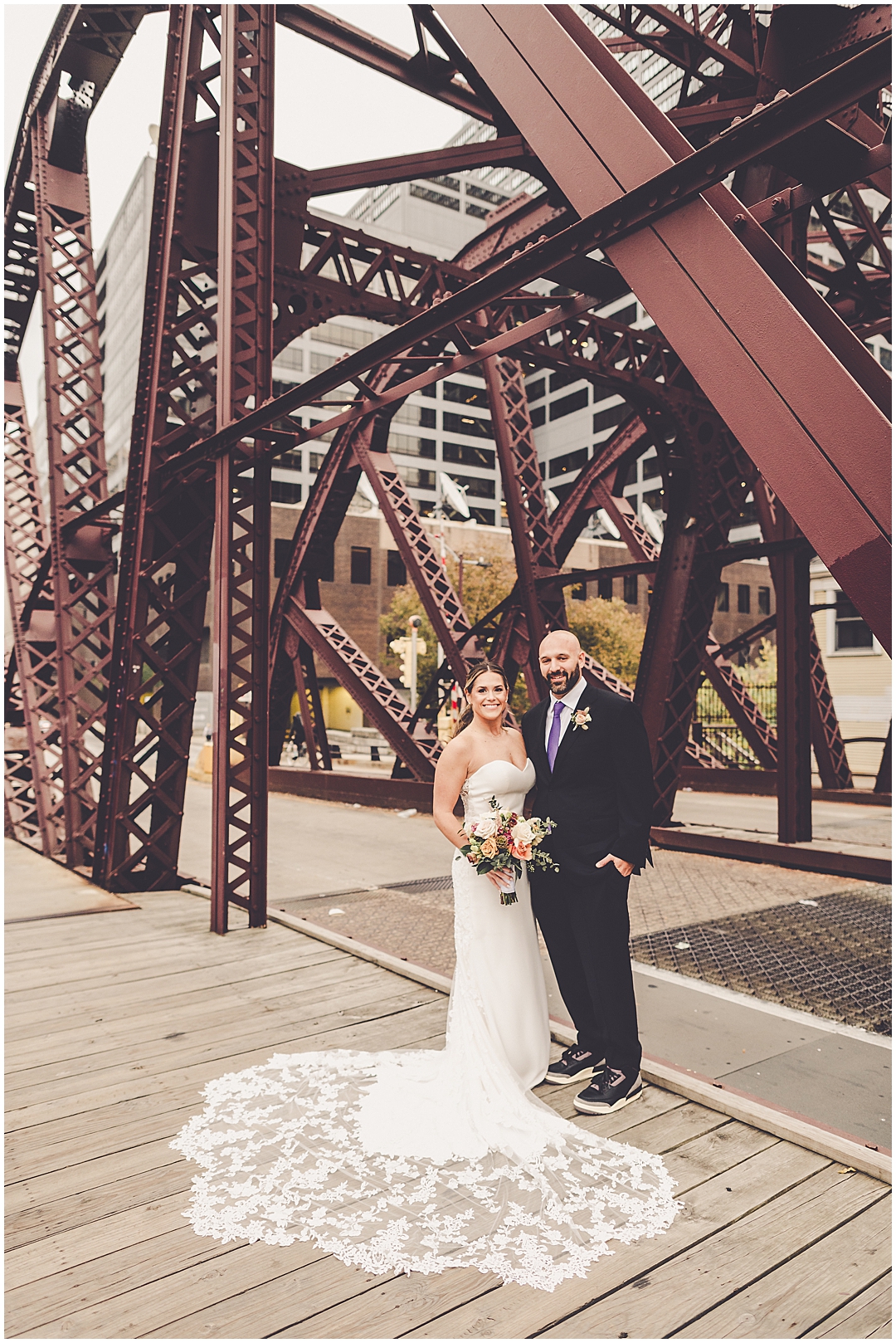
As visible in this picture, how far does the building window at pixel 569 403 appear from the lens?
248 feet

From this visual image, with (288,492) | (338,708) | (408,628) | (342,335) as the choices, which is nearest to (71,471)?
(408,628)

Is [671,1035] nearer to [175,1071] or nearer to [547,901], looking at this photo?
[547,901]

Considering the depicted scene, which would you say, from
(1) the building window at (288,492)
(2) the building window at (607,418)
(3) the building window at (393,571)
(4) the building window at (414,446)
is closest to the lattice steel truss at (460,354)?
(3) the building window at (393,571)

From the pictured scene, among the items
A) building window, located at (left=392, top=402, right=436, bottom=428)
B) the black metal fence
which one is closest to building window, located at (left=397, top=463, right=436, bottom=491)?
building window, located at (left=392, top=402, right=436, bottom=428)

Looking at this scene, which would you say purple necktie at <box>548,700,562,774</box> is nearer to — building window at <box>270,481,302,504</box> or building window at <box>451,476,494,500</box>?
building window at <box>270,481,302,504</box>

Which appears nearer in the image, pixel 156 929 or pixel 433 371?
pixel 433 371

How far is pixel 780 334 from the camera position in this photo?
8.91 ft

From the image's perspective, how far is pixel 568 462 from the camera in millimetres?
78250

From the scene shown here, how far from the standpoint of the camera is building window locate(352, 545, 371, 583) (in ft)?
173

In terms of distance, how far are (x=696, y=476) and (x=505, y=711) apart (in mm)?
7420

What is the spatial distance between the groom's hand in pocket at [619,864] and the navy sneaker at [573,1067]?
974mm

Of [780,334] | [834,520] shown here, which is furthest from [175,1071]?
[780,334]

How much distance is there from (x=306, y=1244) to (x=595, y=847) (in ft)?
6.42

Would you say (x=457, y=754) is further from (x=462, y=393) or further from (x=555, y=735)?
(x=462, y=393)
